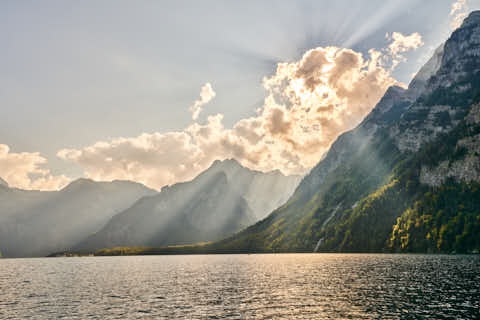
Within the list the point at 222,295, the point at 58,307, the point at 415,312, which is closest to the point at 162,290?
the point at 222,295

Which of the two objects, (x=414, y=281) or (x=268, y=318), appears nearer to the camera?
(x=268, y=318)

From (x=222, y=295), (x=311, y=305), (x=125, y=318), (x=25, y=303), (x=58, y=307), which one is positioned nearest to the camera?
(x=125, y=318)

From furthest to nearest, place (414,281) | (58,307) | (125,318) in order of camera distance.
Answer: (414,281)
(58,307)
(125,318)

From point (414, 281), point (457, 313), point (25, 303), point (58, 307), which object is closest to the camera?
point (457, 313)

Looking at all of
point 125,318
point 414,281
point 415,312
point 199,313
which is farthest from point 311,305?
point 414,281

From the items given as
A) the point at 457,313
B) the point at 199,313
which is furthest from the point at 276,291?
the point at 457,313

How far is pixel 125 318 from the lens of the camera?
1868 inches

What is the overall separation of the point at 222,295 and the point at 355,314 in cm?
3048

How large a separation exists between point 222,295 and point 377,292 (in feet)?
106

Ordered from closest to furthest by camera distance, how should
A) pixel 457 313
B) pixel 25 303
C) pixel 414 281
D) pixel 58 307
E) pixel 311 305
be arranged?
pixel 457 313 → pixel 311 305 → pixel 58 307 → pixel 25 303 → pixel 414 281

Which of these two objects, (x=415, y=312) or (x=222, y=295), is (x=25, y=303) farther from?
(x=415, y=312)

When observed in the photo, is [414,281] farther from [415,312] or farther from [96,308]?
[96,308]

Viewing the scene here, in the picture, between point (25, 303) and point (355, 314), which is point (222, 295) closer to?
point (355, 314)

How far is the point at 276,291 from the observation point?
69500mm
